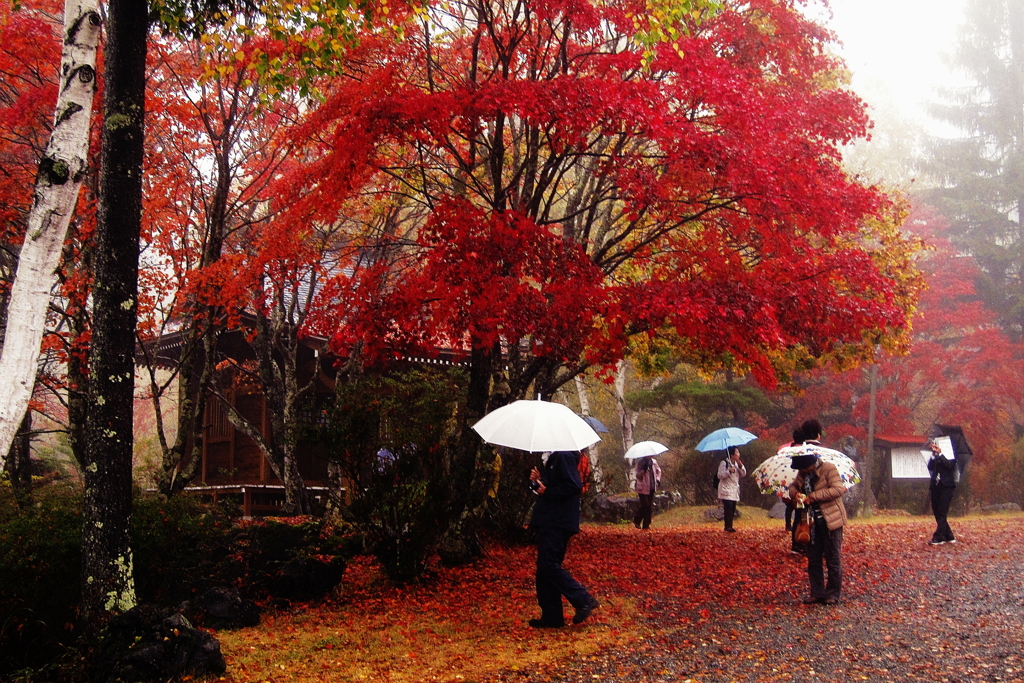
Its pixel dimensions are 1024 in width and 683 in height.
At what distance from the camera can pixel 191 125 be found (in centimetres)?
1266

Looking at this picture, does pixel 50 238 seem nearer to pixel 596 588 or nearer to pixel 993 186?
pixel 596 588

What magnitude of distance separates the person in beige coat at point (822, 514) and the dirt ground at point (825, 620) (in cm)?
23

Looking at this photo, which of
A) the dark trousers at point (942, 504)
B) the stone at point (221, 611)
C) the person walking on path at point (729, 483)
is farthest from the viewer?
the person walking on path at point (729, 483)

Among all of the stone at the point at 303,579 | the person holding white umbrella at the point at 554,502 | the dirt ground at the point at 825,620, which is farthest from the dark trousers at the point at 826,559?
the stone at the point at 303,579

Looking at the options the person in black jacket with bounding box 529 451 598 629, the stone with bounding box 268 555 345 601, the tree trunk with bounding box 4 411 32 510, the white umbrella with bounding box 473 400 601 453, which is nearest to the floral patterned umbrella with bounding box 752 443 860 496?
the white umbrella with bounding box 473 400 601 453

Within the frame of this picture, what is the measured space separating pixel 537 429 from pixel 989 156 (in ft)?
123

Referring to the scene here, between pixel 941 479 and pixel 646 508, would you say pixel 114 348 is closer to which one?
pixel 941 479

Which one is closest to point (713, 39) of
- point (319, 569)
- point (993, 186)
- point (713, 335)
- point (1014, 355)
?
point (713, 335)

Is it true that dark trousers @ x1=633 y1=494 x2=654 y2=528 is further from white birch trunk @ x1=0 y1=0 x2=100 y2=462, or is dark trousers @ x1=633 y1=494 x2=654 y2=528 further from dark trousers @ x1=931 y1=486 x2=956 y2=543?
white birch trunk @ x1=0 y1=0 x2=100 y2=462

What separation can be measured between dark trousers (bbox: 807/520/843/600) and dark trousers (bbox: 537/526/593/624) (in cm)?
260

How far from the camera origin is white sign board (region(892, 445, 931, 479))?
23062 mm

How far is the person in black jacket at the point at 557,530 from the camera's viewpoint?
7363mm

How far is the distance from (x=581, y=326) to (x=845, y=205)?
12.1 feet

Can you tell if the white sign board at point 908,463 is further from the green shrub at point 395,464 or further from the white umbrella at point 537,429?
the white umbrella at point 537,429
